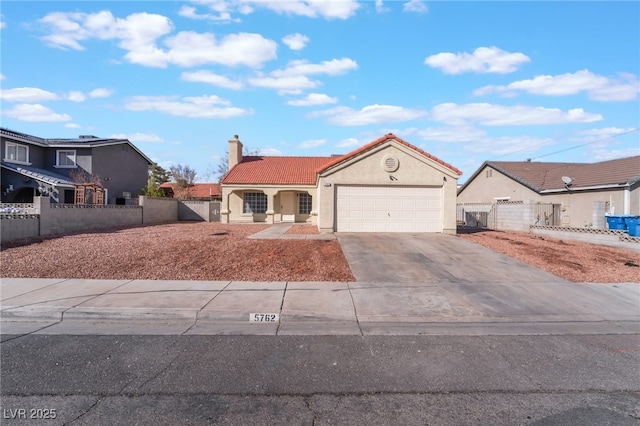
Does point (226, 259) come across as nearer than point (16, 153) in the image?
Yes

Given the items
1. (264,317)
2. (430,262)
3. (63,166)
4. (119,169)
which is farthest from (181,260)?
(119,169)

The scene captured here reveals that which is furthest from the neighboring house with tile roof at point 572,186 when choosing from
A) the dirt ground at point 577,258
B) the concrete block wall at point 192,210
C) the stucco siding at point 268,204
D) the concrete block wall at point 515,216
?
the concrete block wall at point 192,210

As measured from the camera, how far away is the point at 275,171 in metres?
27.6

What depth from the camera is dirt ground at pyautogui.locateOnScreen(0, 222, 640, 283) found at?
29.4 ft

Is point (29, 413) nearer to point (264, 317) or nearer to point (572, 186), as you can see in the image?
point (264, 317)

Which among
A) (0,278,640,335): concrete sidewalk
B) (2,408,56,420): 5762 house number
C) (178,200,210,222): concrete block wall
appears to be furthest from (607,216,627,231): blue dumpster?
(178,200,210,222): concrete block wall

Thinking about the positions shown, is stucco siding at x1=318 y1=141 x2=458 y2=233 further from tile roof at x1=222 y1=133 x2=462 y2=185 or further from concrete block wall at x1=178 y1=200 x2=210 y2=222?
concrete block wall at x1=178 y1=200 x2=210 y2=222

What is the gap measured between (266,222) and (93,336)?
2033 cm

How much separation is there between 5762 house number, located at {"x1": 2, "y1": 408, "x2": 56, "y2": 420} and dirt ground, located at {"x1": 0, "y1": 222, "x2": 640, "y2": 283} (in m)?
5.19

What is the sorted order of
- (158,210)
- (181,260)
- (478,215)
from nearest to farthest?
(181,260) < (478,215) < (158,210)

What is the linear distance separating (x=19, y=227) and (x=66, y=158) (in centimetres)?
1724

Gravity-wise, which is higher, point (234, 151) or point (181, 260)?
point (234, 151)

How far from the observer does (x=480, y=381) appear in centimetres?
407

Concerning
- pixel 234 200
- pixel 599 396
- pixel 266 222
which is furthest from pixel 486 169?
pixel 599 396
